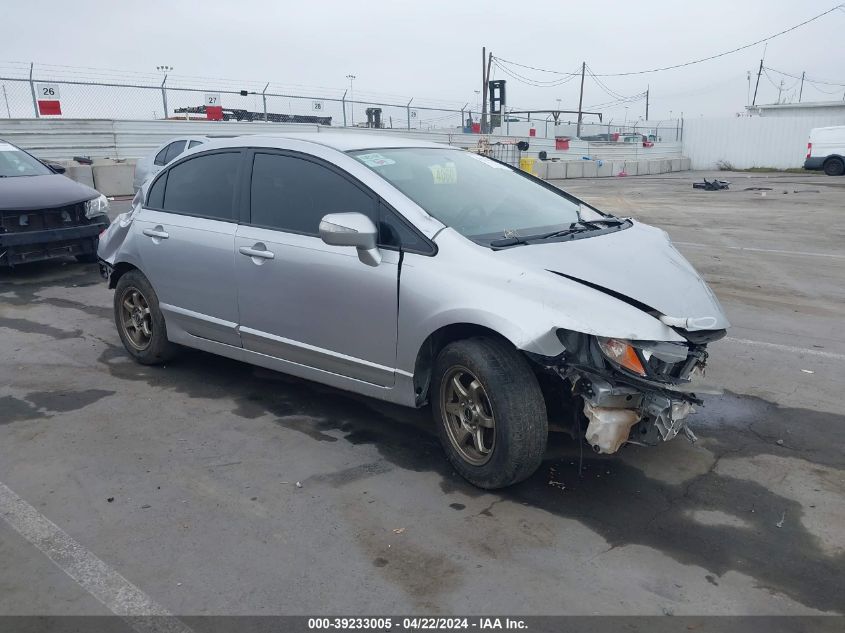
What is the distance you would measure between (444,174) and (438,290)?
1.11m

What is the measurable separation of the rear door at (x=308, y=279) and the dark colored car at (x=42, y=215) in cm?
504

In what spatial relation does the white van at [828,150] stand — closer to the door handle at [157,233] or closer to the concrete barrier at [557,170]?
the concrete barrier at [557,170]

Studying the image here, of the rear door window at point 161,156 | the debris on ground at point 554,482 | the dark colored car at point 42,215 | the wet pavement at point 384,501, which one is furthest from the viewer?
the rear door window at point 161,156

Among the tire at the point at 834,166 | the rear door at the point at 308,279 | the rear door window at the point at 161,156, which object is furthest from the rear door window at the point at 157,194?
the tire at the point at 834,166

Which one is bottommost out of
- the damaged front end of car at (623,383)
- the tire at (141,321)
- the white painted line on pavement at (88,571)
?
the white painted line on pavement at (88,571)

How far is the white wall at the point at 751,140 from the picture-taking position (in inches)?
1618

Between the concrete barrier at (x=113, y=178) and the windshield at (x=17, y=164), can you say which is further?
the concrete barrier at (x=113, y=178)

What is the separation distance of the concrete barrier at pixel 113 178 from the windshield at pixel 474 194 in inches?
634

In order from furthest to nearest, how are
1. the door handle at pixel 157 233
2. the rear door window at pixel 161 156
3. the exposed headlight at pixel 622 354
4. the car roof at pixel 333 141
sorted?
the rear door window at pixel 161 156
the door handle at pixel 157 233
the car roof at pixel 333 141
the exposed headlight at pixel 622 354

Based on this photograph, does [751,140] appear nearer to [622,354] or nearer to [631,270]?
[631,270]

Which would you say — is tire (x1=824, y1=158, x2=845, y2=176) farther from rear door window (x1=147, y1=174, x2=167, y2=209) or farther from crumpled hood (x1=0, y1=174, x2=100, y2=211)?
rear door window (x1=147, y1=174, x2=167, y2=209)

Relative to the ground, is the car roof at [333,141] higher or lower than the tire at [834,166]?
higher

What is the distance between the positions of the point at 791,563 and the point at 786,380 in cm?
251

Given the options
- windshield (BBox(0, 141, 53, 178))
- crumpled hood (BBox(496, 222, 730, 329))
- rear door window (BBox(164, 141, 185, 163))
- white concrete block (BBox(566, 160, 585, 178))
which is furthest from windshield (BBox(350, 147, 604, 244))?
white concrete block (BBox(566, 160, 585, 178))
